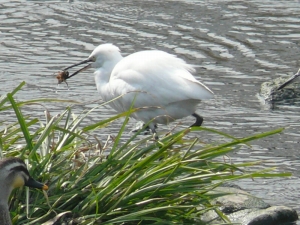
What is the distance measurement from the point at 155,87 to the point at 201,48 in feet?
14.1

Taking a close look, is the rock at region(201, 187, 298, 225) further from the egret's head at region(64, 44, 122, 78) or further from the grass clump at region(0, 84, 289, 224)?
the egret's head at region(64, 44, 122, 78)

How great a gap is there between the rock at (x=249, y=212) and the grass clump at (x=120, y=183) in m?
0.41

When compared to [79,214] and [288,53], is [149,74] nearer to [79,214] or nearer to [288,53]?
[79,214]

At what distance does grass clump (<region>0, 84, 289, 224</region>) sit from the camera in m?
5.21

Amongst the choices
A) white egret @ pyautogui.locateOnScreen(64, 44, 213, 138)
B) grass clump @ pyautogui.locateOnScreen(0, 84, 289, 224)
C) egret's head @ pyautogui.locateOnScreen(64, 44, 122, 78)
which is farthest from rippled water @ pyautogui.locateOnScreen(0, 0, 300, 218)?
grass clump @ pyautogui.locateOnScreen(0, 84, 289, 224)

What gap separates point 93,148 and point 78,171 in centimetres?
54

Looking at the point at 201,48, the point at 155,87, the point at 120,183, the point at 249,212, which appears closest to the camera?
the point at 120,183

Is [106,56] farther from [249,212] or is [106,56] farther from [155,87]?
[249,212]

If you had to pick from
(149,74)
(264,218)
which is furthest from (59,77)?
(264,218)

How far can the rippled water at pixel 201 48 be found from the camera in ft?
28.8

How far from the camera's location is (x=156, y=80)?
802 centimetres

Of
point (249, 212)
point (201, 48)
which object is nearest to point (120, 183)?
point (249, 212)

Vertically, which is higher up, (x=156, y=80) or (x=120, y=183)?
(x=120, y=183)

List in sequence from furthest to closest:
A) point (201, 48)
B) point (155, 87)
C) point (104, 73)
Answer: point (201, 48)
point (104, 73)
point (155, 87)
